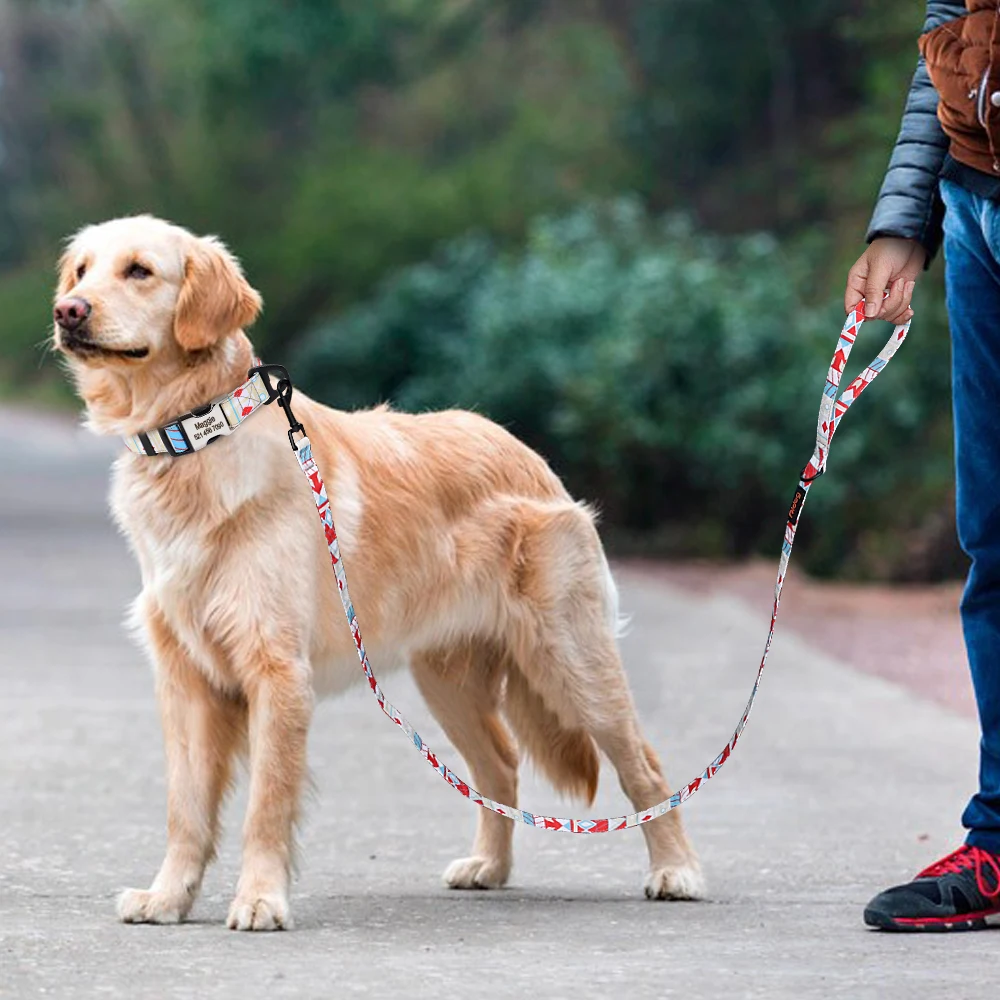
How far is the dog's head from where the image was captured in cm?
533

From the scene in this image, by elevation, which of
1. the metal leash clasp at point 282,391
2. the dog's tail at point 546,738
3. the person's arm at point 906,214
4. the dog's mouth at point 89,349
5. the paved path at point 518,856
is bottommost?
the paved path at point 518,856

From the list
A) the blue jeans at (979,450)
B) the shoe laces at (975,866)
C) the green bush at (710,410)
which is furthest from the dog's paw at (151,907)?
the green bush at (710,410)

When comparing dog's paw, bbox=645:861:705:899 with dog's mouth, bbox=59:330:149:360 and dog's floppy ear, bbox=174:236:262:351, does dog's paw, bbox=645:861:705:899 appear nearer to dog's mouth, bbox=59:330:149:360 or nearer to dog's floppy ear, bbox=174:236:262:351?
dog's floppy ear, bbox=174:236:262:351

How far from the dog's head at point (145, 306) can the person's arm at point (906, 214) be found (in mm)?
1565

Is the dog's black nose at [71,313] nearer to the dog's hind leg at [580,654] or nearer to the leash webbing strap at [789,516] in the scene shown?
the leash webbing strap at [789,516]

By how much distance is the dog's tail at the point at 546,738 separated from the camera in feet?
20.2

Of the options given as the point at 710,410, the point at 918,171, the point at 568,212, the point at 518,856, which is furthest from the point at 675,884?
the point at 568,212

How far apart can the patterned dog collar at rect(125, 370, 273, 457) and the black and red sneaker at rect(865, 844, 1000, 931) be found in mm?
1969

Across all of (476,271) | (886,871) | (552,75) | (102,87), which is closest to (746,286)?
(476,271)

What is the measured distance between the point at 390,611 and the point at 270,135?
119 feet

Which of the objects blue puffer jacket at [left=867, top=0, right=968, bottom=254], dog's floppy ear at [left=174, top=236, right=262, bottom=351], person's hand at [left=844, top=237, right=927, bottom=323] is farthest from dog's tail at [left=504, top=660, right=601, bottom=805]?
blue puffer jacket at [left=867, top=0, right=968, bottom=254]

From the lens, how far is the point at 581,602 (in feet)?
19.6

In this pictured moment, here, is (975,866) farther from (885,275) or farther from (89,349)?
(89,349)

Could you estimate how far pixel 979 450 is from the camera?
516 centimetres
